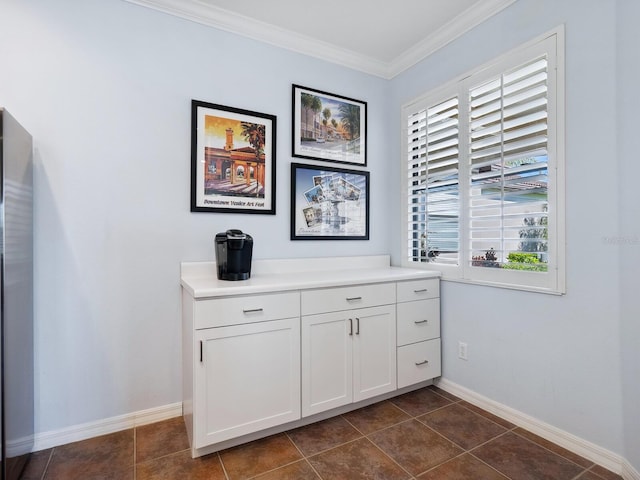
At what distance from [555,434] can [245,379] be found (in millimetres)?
1717

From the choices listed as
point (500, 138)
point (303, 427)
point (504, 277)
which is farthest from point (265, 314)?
point (500, 138)

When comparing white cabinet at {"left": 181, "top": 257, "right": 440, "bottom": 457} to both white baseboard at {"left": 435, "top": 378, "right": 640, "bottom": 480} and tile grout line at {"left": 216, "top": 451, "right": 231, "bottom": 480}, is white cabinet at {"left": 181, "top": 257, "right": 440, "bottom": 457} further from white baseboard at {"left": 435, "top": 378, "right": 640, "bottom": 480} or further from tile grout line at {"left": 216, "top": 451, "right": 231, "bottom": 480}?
white baseboard at {"left": 435, "top": 378, "right": 640, "bottom": 480}

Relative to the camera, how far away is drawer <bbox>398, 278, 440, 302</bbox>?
234 centimetres

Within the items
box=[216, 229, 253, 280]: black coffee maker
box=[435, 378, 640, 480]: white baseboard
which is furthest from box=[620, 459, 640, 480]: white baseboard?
box=[216, 229, 253, 280]: black coffee maker

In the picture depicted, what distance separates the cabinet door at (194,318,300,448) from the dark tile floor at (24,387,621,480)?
13cm

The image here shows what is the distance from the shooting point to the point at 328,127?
266cm

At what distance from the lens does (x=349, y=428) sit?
78.7 inches

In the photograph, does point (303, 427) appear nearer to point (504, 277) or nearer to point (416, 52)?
point (504, 277)

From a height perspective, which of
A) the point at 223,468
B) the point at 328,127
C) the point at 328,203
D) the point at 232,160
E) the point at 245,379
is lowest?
the point at 223,468

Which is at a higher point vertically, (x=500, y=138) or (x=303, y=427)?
(x=500, y=138)

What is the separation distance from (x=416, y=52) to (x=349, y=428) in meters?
2.76

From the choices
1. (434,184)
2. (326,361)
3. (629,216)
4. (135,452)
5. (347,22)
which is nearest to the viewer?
(629,216)

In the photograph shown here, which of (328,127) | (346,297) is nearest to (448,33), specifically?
(328,127)

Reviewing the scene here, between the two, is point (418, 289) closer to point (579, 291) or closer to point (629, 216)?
point (579, 291)
